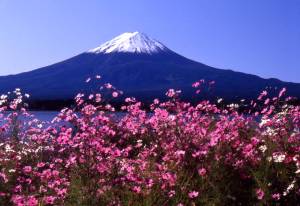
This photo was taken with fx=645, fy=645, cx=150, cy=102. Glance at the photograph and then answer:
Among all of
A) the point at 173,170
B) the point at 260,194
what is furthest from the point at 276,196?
the point at 173,170

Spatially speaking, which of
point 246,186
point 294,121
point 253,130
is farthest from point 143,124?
point 246,186

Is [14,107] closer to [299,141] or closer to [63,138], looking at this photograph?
[63,138]

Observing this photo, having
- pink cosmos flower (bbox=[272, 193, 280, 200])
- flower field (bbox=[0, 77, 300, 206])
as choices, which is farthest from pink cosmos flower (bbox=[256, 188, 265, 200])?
pink cosmos flower (bbox=[272, 193, 280, 200])

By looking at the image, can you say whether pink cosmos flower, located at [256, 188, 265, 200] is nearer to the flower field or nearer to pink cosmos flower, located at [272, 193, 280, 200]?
the flower field

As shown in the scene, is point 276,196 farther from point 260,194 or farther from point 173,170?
point 173,170

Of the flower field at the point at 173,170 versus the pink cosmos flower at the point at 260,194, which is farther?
the pink cosmos flower at the point at 260,194

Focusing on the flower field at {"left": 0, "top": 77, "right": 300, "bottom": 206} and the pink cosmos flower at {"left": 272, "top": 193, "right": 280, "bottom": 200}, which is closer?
the flower field at {"left": 0, "top": 77, "right": 300, "bottom": 206}

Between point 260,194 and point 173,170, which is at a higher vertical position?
point 173,170

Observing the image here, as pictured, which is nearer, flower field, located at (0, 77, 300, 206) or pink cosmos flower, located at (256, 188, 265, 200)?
flower field, located at (0, 77, 300, 206)

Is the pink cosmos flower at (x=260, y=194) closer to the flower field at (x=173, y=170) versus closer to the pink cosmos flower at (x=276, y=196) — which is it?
the flower field at (x=173, y=170)

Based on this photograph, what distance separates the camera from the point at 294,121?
9.11m

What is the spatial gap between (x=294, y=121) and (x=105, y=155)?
3.49 meters

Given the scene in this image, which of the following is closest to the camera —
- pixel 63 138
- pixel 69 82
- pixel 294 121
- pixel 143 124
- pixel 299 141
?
pixel 63 138

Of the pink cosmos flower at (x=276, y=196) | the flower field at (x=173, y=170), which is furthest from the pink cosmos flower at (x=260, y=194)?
the pink cosmos flower at (x=276, y=196)
